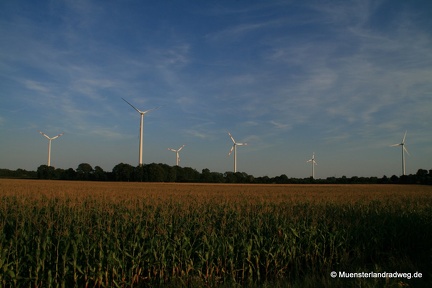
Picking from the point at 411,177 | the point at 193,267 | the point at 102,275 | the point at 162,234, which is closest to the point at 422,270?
the point at 193,267

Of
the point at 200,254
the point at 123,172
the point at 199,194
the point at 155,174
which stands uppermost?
the point at 123,172

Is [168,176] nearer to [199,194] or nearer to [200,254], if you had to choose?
[199,194]

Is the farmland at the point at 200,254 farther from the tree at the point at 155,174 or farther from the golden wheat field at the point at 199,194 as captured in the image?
the tree at the point at 155,174

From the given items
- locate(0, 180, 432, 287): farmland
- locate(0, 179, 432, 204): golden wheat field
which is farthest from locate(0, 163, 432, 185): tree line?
locate(0, 180, 432, 287): farmland

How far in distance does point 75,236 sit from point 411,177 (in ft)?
410

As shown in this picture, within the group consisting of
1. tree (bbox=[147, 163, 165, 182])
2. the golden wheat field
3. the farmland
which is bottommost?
the farmland

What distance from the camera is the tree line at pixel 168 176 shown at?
110938 mm

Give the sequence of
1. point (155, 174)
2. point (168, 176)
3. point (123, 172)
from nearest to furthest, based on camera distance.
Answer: point (155, 174), point (123, 172), point (168, 176)

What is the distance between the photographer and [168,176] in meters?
118

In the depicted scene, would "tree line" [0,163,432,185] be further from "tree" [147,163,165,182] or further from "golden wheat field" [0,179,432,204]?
"golden wheat field" [0,179,432,204]

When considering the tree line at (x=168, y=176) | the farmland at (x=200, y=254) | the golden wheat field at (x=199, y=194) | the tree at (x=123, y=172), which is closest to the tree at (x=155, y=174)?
the tree line at (x=168, y=176)

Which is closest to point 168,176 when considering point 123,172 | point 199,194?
point 123,172

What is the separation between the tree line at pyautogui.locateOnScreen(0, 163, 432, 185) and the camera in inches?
4368

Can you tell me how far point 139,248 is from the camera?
34.6 ft
